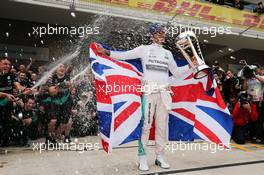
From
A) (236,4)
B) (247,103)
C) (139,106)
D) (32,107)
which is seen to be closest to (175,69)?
(139,106)

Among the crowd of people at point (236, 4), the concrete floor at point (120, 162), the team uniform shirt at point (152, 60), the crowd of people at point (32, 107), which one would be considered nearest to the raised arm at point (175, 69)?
the team uniform shirt at point (152, 60)

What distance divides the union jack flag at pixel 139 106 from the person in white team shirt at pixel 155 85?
0.53ft

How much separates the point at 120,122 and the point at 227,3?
10.5m

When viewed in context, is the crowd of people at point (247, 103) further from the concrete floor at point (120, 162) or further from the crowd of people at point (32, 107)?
the crowd of people at point (32, 107)

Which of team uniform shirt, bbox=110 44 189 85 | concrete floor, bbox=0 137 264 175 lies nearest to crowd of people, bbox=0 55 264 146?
concrete floor, bbox=0 137 264 175

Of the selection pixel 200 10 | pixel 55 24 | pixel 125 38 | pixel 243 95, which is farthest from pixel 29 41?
pixel 243 95

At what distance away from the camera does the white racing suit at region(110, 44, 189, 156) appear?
4.61 m

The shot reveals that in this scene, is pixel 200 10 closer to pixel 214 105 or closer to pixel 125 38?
pixel 125 38

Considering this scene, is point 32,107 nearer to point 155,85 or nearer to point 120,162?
point 120,162

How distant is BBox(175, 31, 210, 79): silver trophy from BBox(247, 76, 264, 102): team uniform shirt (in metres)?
2.75

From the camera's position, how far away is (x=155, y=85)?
462 centimetres

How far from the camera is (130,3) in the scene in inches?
415

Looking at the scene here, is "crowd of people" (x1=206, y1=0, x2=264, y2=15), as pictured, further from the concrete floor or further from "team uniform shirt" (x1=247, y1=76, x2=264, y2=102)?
the concrete floor

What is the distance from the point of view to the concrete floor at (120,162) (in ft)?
14.3
